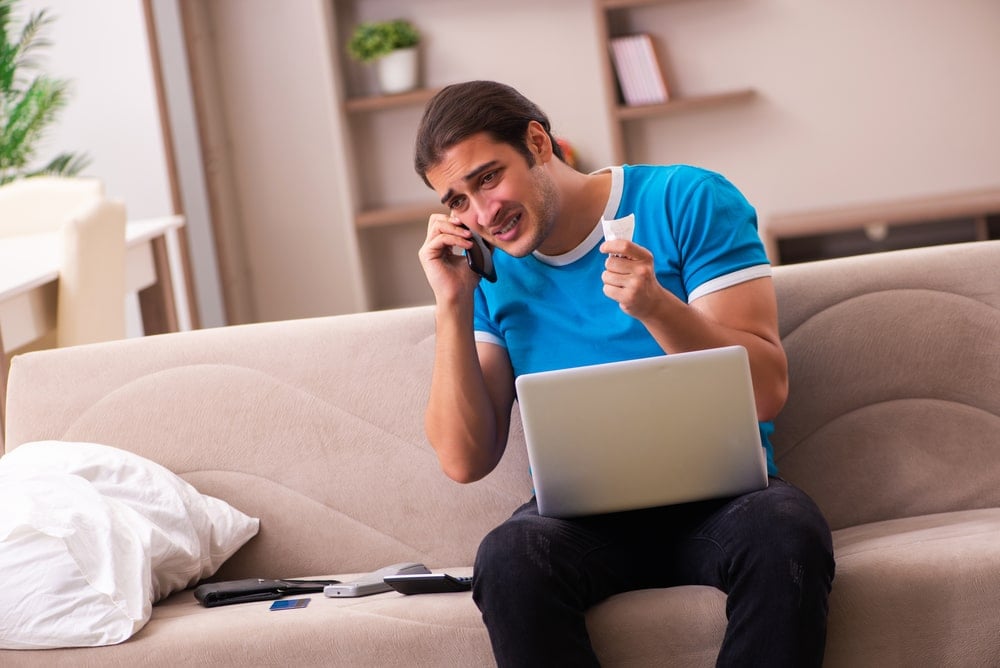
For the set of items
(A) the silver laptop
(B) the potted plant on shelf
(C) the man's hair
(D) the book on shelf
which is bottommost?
(A) the silver laptop

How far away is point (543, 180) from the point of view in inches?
73.2

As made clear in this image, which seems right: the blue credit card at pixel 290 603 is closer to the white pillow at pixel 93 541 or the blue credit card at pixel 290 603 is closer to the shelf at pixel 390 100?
the white pillow at pixel 93 541

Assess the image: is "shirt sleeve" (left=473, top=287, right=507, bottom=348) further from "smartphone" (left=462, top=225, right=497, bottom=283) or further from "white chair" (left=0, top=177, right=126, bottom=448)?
"white chair" (left=0, top=177, right=126, bottom=448)

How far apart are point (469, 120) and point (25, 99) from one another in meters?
2.94

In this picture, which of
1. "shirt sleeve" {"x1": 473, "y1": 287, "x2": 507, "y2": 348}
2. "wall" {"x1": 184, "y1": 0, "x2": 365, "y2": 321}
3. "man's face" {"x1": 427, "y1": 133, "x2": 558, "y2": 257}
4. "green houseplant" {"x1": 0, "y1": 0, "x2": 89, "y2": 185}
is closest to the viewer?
"man's face" {"x1": 427, "y1": 133, "x2": 558, "y2": 257}

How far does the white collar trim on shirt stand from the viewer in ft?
6.05

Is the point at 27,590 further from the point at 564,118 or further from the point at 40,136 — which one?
the point at 564,118

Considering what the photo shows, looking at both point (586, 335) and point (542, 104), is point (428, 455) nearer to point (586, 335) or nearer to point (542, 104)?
point (586, 335)

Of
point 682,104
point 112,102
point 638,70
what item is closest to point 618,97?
point 638,70

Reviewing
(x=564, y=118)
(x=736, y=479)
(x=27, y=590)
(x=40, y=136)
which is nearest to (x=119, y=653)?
(x=27, y=590)

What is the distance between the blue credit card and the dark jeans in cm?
33

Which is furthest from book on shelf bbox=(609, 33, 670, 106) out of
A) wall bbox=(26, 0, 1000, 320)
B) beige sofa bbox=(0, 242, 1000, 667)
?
beige sofa bbox=(0, 242, 1000, 667)

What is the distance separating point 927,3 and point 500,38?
1.58 metres

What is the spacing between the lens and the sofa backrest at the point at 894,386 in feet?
6.40
